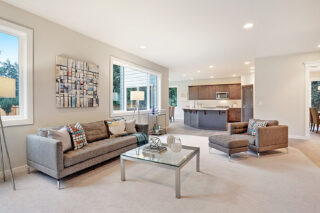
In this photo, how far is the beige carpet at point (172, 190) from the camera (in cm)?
181

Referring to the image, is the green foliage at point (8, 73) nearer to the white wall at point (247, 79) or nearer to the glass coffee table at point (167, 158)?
the glass coffee table at point (167, 158)

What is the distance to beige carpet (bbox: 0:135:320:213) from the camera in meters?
1.81

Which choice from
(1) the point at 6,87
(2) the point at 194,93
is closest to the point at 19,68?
(1) the point at 6,87

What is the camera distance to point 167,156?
93.6 inches

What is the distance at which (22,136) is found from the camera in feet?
9.03

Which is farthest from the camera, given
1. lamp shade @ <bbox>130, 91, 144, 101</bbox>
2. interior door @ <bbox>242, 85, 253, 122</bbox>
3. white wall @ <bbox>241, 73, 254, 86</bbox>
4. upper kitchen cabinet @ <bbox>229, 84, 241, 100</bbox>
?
upper kitchen cabinet @ <bbox>229, 84, 241, 100</bbox>

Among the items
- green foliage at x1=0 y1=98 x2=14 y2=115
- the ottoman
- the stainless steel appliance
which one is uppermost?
the stainless steel appliance

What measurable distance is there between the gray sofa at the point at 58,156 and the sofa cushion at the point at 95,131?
16.9 inches

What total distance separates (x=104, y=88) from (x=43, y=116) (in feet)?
5.07

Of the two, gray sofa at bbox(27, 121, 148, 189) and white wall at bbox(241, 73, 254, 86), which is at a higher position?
white wall at bbox(241, 73, 254, 86)

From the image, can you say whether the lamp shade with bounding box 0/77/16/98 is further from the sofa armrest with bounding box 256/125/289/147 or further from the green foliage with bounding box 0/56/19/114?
the sofa armrest with bounding box 256/125/289/147

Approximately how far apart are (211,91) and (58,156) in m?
9.28

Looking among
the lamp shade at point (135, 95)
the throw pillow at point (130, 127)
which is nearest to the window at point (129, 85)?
the lamp shade at point (135, 95)

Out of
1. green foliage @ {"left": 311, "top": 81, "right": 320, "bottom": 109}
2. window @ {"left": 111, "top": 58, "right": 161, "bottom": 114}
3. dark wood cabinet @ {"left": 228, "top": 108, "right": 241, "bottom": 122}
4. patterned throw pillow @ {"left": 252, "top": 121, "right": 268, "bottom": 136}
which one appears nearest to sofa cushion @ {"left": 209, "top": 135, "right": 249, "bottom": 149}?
patterned throw pillow @ {"left": 252, "top": 121, "right": 268, "bottom": 136}
